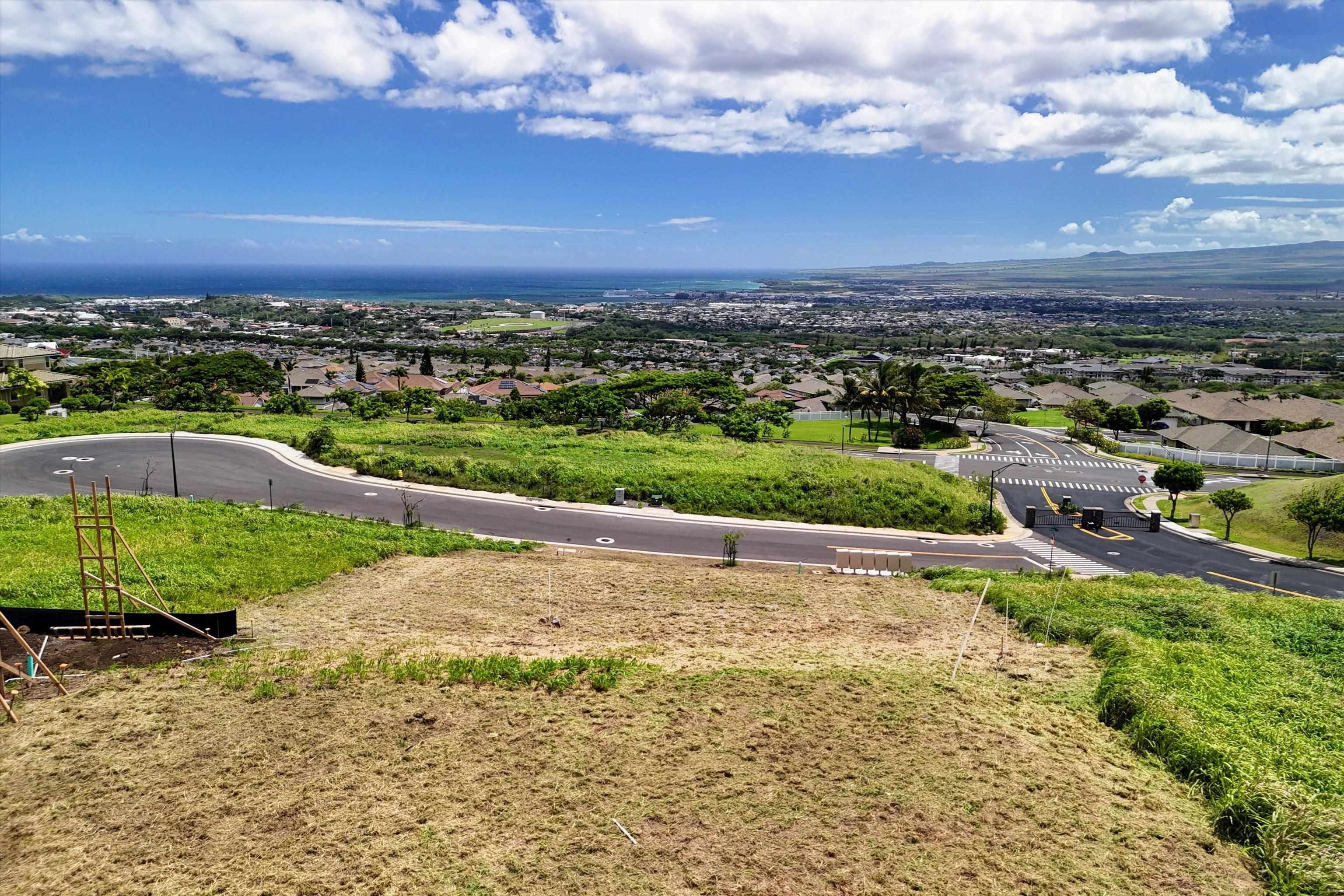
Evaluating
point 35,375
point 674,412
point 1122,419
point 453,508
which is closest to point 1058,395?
point 1122,419

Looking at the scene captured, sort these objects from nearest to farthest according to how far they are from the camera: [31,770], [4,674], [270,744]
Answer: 1. [31,770]
2. [270,744]
3. [4,674]

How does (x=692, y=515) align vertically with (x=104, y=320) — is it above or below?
below

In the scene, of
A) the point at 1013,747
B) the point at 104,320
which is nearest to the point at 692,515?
the point at 1013,747

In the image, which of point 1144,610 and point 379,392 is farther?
point 379,392

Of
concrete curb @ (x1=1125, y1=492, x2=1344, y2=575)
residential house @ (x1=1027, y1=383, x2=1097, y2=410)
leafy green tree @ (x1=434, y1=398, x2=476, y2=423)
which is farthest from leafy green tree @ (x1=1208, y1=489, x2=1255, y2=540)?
residential house @ (x1=1027, y1=383, x2=1097, y2=410)

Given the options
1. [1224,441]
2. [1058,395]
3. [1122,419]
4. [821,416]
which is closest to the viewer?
[1224,441]

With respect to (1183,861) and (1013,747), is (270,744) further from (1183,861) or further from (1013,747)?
(1183,861)

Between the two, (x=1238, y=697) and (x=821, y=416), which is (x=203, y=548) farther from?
(x=821, y=416)
